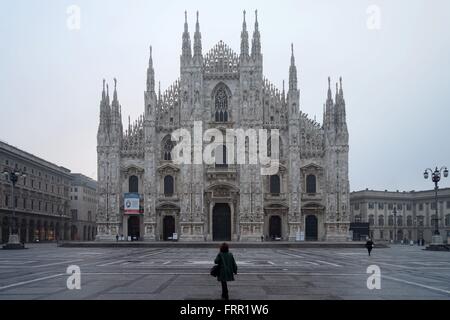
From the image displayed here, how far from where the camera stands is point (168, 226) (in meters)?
64.0

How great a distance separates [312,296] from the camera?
14.6 metres

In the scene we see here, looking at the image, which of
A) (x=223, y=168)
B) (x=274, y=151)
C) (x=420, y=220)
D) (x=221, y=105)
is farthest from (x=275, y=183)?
(x=420, y=220)

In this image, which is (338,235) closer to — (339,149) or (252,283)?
(339,149)

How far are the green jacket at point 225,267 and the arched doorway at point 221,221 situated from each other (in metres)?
49.5

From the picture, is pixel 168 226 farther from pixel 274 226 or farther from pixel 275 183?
pixel 275 183

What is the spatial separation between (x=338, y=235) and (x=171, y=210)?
1919 centimetres

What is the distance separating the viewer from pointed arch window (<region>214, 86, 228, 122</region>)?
6466cm

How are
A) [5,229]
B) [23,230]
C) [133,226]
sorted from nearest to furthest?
1. [133,226]
2. [5,229]
3. [23,230]

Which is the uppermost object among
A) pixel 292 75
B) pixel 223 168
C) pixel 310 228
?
pixel 292 75

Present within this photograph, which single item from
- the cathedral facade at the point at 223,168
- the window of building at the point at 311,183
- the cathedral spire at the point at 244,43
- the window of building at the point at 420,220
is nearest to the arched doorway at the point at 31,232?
the cathedral facade at the point at 223,168

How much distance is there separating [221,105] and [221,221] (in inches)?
536

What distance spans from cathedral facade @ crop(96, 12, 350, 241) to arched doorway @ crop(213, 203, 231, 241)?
12 centimetres

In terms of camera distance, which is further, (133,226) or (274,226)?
(133,226)

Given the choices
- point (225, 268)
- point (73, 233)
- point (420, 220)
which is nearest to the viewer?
point (225, 268)
